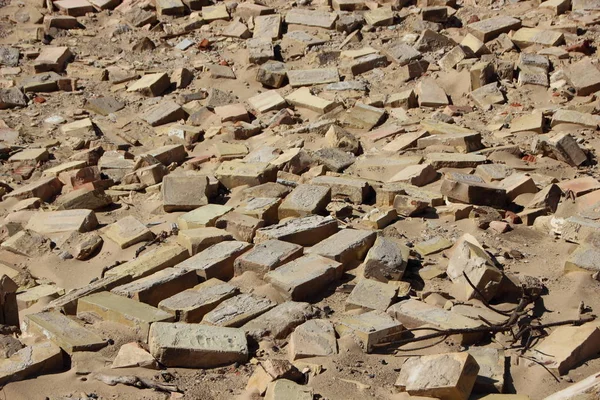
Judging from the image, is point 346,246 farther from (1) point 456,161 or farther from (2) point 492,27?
(2) point 492,27

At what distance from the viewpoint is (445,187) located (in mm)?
5398

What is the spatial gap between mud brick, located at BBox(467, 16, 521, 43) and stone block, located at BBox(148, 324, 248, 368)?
5.68 meters

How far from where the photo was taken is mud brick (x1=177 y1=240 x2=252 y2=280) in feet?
14.8

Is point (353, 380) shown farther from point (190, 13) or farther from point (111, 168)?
point (190, 13)

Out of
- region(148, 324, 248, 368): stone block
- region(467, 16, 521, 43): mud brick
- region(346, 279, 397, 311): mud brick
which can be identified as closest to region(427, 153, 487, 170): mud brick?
region(346, 279, 397, 311): mud brick

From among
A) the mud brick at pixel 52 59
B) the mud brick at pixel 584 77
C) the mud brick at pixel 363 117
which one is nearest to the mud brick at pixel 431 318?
the mud brick at pixel 363 117

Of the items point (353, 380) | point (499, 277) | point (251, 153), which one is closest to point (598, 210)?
point (499, 277)

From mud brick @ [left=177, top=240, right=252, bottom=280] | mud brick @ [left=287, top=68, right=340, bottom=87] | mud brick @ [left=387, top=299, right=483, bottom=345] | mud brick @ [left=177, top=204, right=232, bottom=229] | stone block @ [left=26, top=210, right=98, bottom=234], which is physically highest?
mud brick @ [left=387, top=299, right=483, bottom=345]

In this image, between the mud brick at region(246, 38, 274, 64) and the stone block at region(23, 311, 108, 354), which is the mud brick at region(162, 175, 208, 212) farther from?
the mud brick at region(246, 38, 274, 64)

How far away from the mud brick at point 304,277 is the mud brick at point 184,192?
4.92 ft

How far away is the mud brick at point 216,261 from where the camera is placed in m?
4.50

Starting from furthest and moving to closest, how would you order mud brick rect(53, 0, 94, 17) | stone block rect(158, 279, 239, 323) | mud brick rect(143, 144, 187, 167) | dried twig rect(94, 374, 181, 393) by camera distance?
mud brick rect(53, 0, 94, 17)
mud brick rect(143, 144, 187, 167)
stone block rect(158, 279, 239, 323)
dried twig rect(94, 374, 181, 393)

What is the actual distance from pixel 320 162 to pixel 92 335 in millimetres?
2894

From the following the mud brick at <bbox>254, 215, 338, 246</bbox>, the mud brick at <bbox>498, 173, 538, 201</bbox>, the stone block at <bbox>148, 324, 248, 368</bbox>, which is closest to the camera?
the stone block at <bbox>148, 324, 248, 368</bbox>
